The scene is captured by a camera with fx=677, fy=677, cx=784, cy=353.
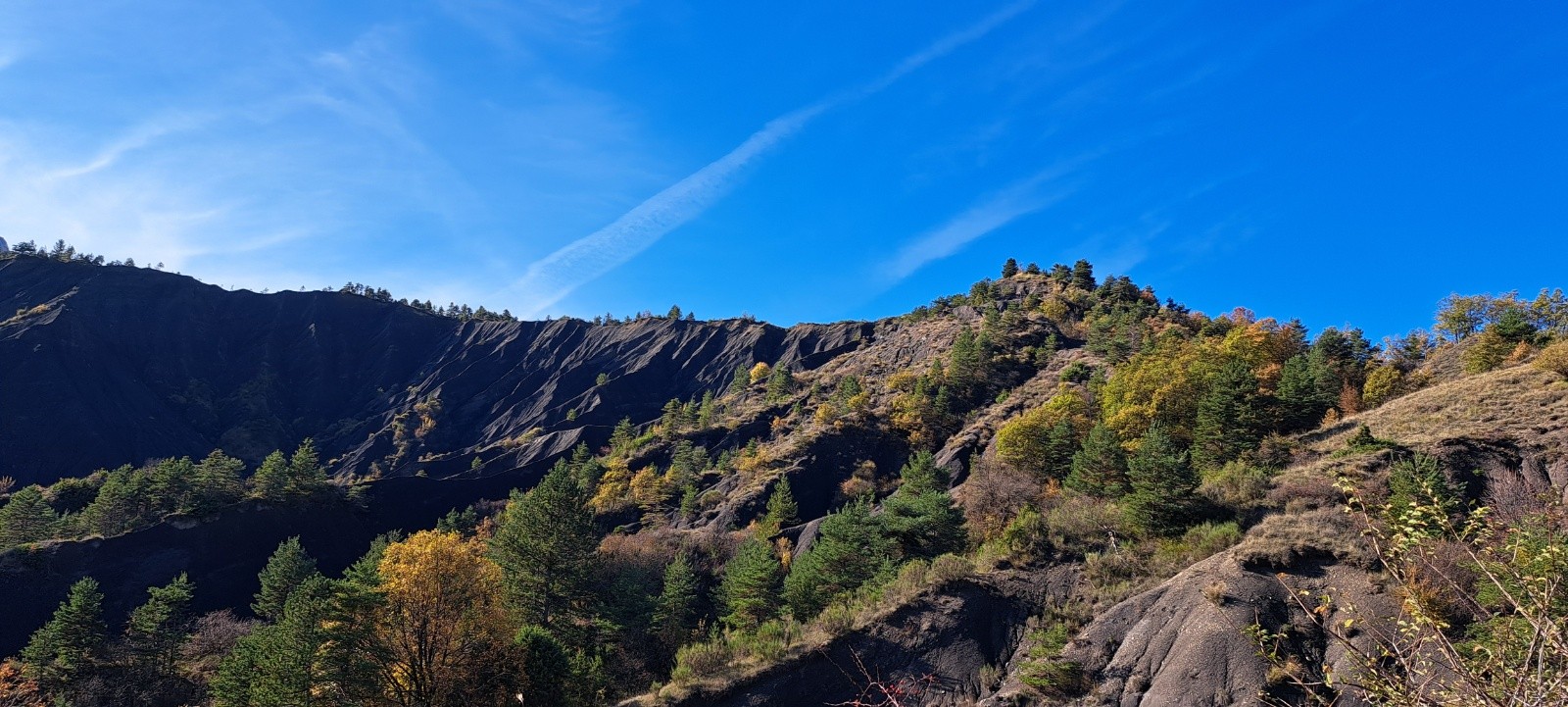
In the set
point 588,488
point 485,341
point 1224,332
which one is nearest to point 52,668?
point 588,488

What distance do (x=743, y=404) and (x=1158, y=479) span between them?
77916 millimetres

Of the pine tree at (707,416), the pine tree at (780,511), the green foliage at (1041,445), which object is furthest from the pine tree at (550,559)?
the pine tree at (707,416)

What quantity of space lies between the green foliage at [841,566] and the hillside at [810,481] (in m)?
0.15

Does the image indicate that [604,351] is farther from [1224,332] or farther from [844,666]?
[844,666]

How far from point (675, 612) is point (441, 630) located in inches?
668

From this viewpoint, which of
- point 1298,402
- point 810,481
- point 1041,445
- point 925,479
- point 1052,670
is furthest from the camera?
point 810,481

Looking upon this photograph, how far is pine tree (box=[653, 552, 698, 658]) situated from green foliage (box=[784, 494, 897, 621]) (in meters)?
10.6

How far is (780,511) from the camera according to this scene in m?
61.2

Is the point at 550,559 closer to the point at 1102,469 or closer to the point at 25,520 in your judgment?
the point at 1102,469

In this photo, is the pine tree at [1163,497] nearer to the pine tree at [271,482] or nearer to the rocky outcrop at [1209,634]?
the rocky outcrop at [1209,634]

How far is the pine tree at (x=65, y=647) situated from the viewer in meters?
37.4

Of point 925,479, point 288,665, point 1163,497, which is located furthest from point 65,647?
point 1163,497

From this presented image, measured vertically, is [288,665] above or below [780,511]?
below

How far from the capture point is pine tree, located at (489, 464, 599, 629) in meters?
38.9
